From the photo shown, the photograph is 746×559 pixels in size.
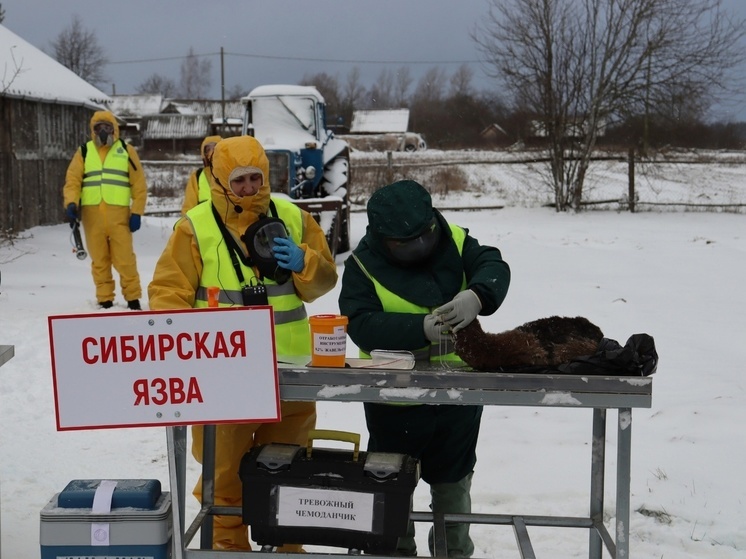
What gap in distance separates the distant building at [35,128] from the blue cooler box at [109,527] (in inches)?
415

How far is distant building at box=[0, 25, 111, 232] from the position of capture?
12859 millimetres

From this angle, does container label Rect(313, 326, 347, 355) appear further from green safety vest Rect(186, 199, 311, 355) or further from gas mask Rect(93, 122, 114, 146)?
gas mask Rect(93, 122, 114, 146)

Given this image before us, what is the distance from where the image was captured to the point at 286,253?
10.5 feet

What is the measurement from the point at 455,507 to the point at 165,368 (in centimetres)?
125

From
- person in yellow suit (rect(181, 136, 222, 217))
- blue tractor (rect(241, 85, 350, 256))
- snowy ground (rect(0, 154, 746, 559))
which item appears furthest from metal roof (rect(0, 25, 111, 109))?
person in yellow suit (rect(181, 136, 222, 217))

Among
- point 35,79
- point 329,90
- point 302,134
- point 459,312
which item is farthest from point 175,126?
point 459,312

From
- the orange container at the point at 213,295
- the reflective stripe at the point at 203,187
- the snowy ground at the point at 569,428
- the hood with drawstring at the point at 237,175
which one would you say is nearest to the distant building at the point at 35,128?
the snowy ground at the point at 569,428

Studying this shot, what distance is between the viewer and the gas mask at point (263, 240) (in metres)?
3.21

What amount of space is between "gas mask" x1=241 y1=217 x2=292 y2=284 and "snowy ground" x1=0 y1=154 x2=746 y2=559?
4.68ft

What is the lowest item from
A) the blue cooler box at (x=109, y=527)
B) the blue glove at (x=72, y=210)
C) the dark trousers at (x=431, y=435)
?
the blue cooler box at (x=109, y=527)

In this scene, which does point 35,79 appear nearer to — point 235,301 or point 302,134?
point 302,134

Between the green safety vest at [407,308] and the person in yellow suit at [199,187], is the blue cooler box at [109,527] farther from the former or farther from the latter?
the person in yellow suit at [199,187]

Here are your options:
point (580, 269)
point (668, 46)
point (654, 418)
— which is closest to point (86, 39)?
point (668, 46)

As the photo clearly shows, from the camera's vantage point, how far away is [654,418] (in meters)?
5.15
